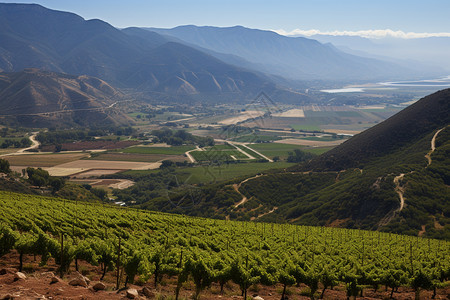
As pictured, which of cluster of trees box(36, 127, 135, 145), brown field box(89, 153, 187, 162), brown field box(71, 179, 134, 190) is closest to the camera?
brown field box(71, 179, 134, 190)

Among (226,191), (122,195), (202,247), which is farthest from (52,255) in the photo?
(122,195)

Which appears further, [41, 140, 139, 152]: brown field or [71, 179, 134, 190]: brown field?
[41, 140, 139, 152]: brown field

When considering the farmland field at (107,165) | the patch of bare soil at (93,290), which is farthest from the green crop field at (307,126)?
the patch of bare soil at (93,290)

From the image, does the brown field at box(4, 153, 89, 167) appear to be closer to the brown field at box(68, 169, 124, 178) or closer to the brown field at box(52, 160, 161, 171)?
the brown field at box(52, 160, 161, 171)

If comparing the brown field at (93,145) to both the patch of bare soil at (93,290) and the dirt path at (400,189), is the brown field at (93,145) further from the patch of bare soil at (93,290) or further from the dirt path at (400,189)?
the patch of bare soil at (93,290)

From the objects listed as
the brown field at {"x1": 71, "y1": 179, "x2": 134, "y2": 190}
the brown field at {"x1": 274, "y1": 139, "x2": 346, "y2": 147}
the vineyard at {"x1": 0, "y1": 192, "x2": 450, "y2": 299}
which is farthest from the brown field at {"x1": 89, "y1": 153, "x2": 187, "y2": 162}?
the vineyard at {"x1": 0, "y1": 192, "x2": 450, "y2": 299}

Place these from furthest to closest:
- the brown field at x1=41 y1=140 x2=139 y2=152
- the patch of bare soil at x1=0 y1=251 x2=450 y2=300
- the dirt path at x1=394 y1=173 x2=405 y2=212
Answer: the brown field at x1=41 y1=140 x2=139 y2=152 < the dirt path at x1=394 y1=173 x2=405 y2=212 < the patch of bare soil at x1=0 y1=251 x2=450 y2=300

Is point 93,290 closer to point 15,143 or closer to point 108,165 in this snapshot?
Result: point 108,165
